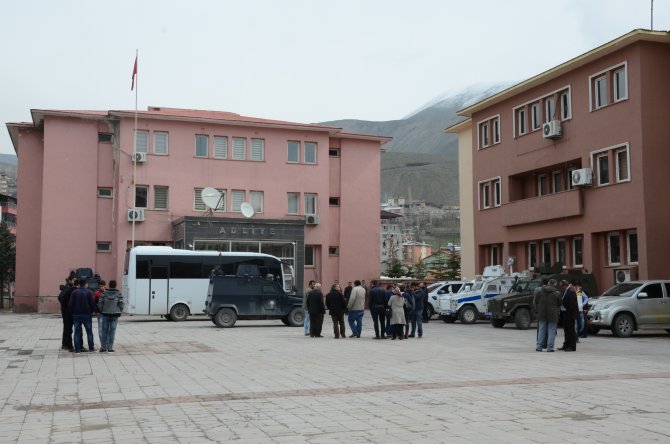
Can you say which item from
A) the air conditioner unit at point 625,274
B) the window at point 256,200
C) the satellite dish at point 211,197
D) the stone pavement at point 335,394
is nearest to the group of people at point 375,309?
the stone pavement at point 335,394

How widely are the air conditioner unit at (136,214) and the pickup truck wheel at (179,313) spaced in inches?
444

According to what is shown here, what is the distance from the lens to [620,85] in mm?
32469

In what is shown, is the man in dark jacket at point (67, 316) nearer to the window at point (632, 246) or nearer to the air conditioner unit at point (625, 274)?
the air conditioner unit at point (625, 274)

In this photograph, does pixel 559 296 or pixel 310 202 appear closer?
pixel 559 296

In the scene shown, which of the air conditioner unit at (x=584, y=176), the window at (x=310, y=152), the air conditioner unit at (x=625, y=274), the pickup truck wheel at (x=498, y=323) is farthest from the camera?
the window at (x=310, y=152)

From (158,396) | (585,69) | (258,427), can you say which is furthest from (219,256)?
(258,427)

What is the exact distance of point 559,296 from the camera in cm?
1916

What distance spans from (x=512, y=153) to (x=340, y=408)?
32.2 metres

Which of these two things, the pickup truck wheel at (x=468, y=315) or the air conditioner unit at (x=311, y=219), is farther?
the air conditioner unit at (x=311, y=219)

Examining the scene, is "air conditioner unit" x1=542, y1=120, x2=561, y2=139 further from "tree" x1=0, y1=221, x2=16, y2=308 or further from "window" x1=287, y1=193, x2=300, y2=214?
"tree" x1=0, y1=221, x2=16, y2=308

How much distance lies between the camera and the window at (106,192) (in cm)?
4703

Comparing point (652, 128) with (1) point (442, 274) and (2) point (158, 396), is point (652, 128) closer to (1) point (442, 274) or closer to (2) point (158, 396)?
(2) point (158, 396)

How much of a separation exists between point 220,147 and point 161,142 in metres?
3.56

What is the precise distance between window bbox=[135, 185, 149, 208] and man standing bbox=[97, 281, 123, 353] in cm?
2770
